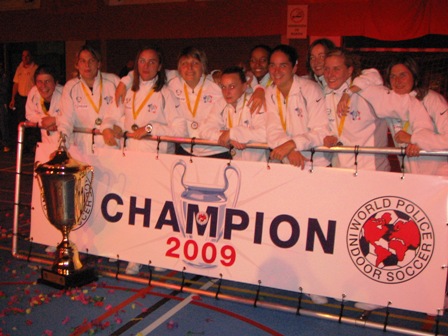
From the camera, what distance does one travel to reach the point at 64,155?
4.57 meters

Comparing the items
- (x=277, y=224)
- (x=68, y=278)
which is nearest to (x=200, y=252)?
(x=277, y=224)

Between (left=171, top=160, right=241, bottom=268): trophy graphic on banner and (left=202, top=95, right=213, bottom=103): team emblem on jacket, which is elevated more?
(left=202, top=95, right=213, bottom=103): team emblem on jacket

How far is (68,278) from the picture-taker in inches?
179

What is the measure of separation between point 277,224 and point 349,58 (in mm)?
1729

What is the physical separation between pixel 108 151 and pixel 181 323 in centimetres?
188

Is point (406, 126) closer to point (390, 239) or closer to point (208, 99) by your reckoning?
point (390, 239)

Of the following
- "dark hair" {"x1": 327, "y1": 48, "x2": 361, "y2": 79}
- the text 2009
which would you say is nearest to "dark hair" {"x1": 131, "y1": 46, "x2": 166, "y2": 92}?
the text 2009

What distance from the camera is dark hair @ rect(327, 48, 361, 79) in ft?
14.3

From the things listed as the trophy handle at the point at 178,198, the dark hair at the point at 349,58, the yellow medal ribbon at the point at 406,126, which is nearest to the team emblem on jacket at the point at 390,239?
the yellow medal ribbon at the point at 406,126

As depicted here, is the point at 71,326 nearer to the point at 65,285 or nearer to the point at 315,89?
the point at 65,285

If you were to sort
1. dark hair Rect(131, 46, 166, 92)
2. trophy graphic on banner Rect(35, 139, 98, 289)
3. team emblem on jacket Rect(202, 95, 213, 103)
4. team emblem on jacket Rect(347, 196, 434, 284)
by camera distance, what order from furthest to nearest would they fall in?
team emblem on jacket Rect(202, 95, 213, 103) → dark hair Rect(131, 46, 166, 92) → trophy graphic on banner Rect(35, 139, 98, 289) → team emblem on jacket Rect(347, 196, 434, 284)

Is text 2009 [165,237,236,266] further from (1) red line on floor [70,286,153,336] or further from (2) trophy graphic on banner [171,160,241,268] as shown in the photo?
(1) red line on floor [70,286,153,336]

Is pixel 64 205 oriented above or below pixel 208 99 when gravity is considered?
below

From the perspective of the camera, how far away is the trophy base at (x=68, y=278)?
14.9 ft
